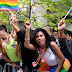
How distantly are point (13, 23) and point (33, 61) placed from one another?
0.95m

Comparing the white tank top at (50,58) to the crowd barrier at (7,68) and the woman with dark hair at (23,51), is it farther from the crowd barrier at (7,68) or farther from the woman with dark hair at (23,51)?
the crowd barrier at (7,68)

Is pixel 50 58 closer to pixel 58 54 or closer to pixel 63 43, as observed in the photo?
pixel 58 54

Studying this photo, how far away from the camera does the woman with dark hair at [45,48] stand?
2943mm

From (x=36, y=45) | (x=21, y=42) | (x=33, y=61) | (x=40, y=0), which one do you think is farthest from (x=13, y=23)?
(x=40, y=0)

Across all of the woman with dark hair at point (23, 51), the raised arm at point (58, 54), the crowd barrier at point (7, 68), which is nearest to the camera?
the raised arm at point (58, 54)

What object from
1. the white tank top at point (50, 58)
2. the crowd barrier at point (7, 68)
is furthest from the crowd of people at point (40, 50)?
the crowd barrier at point (7, 68)

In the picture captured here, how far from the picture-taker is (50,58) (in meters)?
2.98

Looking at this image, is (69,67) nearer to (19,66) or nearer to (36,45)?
(36,45)

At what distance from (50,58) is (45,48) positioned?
0.73 ft

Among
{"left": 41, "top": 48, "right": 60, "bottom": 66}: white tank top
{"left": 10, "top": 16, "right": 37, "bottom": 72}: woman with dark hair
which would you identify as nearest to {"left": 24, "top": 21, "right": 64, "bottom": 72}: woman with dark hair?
{"left": 41, "top": 48, "right": 60, "bottom": 66}: white tank top

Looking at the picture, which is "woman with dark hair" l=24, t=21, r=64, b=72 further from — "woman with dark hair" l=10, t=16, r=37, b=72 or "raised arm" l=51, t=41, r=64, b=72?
"woman with dark hair" l=10, t=16, r=37, b=72

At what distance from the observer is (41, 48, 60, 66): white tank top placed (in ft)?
9.78

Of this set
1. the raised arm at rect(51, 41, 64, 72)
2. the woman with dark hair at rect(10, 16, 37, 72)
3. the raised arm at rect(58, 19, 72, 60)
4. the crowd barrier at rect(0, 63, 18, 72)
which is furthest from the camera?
the crowd barrier at rect(0, 63, 18, 72)

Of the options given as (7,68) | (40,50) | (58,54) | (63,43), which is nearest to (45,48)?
(40,50)
